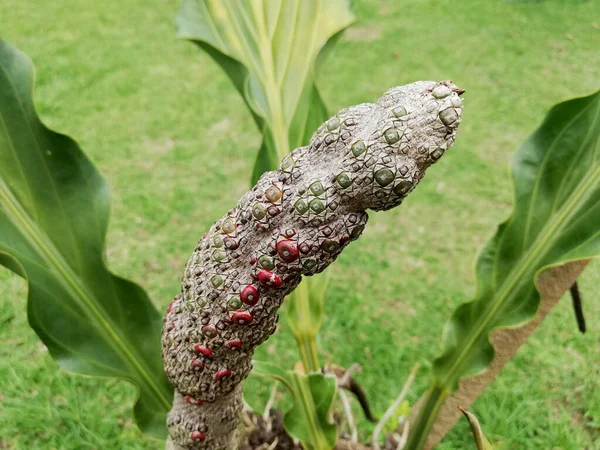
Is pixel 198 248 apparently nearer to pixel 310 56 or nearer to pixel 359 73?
pixel 310 56

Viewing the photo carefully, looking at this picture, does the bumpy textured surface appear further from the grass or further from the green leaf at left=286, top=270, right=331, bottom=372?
the grass

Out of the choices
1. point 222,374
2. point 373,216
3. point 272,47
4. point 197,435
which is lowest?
point 373,216

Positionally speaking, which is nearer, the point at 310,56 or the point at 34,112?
the point at 34,112

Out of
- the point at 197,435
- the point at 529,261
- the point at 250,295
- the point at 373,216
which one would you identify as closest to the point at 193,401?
the point at 197,435

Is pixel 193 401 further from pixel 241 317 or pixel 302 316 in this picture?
pixel 302 316

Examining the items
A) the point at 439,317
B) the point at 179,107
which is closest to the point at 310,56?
the point at 439,317

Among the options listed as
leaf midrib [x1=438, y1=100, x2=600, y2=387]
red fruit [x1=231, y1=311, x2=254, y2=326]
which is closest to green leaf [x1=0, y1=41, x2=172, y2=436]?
red fruit [x1=231, y1=311, x2=254, y2=326]

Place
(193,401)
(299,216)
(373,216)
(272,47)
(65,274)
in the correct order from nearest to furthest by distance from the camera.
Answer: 1. (299,216)
2. (193,401)
3. (65,274)
4. (272,47)
5. (373,216)
